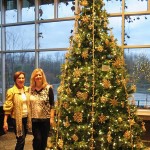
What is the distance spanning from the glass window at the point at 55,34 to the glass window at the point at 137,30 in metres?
1.41

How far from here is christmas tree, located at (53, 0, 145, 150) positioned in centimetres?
334

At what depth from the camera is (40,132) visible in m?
3.77

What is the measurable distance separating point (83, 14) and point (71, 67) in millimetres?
710

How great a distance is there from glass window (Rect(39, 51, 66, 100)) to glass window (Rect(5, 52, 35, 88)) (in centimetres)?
30

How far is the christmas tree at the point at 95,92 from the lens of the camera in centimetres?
334

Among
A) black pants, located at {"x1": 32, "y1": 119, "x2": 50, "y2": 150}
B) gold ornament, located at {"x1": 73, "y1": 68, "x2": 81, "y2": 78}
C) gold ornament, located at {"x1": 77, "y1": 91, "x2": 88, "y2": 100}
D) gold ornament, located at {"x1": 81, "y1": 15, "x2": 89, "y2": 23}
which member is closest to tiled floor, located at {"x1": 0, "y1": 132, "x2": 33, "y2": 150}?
black pants, located at {"x1": 32, "y1": 119, "x2": 50, "y2": 150}

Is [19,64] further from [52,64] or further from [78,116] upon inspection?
[78,116]

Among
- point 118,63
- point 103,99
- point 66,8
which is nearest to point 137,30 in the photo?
point 66,8

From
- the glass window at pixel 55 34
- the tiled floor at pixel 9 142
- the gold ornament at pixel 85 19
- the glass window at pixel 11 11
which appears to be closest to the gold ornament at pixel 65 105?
the gold ornament at pixel 85 19

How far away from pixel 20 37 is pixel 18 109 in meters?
3.92

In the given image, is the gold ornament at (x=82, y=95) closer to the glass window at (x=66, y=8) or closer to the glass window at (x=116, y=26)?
the glass window at (x=116, y=26)

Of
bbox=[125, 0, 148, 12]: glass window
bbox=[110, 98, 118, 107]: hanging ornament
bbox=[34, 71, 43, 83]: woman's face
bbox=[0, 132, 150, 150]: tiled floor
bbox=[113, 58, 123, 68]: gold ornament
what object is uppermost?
bbox=[125, 0, 148, 12]: glass window

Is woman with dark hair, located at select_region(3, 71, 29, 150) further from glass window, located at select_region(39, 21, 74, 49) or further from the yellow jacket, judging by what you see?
glass window, located at select_region(39, 21, 74, 49)

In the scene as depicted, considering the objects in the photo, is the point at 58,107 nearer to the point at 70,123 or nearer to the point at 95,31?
the point at 70,123
